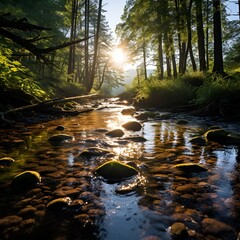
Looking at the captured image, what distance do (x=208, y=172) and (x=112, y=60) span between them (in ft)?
128

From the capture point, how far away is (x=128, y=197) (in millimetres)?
2299

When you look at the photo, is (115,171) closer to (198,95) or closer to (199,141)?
(199,141)

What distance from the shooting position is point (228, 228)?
5.75 feet

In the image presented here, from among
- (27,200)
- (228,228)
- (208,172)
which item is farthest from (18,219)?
(208,172)

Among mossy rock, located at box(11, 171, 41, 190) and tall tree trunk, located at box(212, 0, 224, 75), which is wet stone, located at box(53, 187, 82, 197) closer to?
mossy rock, located at box(11, 171, 41, 190)

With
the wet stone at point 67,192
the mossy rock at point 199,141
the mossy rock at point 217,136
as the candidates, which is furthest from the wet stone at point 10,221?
the mossy rock at point 217,136

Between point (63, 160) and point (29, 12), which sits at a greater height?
point (29, 12)

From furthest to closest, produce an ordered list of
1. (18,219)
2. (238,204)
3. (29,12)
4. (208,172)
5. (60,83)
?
(29,12) < (60,83) < (208,172) < (238,204) < (18,219)

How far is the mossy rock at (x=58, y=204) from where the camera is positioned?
2076mm

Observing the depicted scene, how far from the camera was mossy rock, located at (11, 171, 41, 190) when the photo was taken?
2490 millimetres

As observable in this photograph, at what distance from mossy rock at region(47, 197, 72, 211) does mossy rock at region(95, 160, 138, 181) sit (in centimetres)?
68

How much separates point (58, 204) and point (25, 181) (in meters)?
0.62

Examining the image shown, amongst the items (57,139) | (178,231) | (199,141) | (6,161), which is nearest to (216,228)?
(178,231)

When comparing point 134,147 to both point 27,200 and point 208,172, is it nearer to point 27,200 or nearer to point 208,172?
point 208,172
